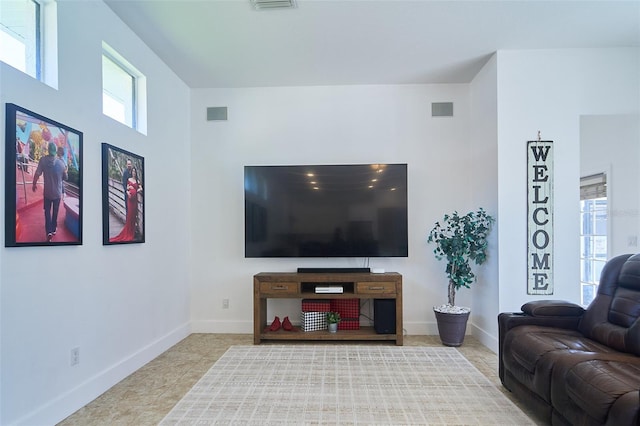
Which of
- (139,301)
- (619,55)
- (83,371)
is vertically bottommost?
(83,371)

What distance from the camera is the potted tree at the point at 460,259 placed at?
11.7 ft

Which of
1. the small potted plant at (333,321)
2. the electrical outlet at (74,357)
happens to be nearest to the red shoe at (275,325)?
the small potted plant at (333,321)

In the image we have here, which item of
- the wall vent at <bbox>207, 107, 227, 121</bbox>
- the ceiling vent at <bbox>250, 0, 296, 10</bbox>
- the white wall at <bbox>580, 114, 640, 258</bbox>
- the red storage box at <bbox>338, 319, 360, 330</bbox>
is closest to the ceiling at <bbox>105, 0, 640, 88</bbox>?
the ceiling vent at <bbox>250, 0, 296, 10</bbox>

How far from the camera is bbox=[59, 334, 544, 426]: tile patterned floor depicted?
2.23 meters

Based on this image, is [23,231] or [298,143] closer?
[23,231]

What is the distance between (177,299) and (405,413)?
2.69m

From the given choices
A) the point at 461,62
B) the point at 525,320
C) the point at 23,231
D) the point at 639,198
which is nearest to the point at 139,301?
the point at 23,231

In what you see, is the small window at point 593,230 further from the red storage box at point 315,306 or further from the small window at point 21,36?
the small window at point 21,36

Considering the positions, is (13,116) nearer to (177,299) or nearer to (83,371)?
(83,371)

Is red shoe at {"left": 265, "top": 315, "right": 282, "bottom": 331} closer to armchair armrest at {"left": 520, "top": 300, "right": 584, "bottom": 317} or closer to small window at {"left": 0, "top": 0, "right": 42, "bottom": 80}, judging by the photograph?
armchair armrest at {"left": 520, "top": 300, "right": 584, "bottom": 317}

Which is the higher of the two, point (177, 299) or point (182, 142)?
point (182, 142)

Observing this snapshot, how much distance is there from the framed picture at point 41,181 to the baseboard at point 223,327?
2.16 m

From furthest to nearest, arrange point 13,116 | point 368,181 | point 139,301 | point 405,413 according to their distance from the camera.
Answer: point 368,181 < point 139,301 < point 405,413 < point 13,116

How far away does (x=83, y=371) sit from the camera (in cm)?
237
